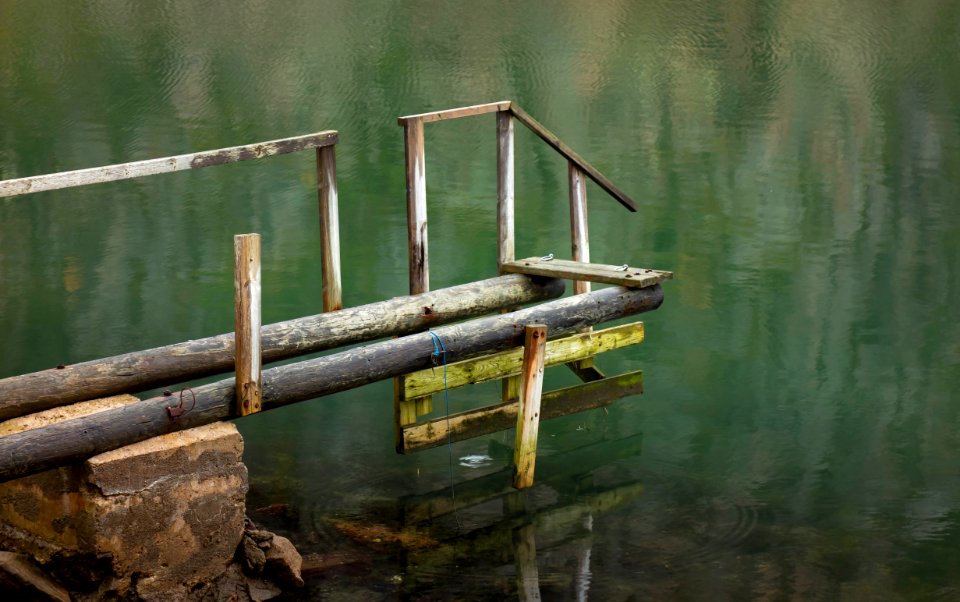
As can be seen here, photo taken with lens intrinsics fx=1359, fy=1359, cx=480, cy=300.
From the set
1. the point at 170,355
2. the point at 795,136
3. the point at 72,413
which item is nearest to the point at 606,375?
the point at 170,355

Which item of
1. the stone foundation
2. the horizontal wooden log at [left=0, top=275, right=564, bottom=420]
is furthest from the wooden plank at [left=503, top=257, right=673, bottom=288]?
the stone foundation

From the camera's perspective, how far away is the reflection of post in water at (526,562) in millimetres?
7516

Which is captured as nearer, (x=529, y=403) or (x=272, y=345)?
(x=272, y=345)

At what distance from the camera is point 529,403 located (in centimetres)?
857

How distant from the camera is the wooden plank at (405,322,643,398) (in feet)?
29.7

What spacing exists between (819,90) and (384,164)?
360 inches

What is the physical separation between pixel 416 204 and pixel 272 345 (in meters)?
1.63

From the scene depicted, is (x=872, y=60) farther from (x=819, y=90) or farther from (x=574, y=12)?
(x=574, y=12)

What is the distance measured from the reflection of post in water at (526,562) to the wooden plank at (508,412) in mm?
1059

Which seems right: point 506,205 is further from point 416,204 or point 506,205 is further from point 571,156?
point 416,204

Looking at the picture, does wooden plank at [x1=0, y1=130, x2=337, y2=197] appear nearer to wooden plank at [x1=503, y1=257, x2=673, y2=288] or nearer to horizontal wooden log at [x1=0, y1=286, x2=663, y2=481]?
Answer: horizontal wooden log at [x1=0, y1=286, x2=663, y2=481]

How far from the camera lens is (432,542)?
8.05m

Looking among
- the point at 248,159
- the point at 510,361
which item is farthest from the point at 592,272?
the point at 248,159

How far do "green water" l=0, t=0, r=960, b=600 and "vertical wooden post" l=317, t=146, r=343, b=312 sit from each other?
109 cm
